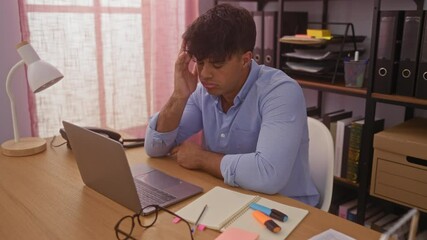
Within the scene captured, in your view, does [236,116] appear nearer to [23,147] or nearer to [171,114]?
[171,114]

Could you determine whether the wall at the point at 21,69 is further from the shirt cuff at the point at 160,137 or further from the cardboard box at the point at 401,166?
the shirt cuff at the point at 160,137

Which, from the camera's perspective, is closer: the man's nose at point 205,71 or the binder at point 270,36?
the man's nose at point 205,71

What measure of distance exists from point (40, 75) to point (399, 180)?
5.10ft

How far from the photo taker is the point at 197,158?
51.9 inches

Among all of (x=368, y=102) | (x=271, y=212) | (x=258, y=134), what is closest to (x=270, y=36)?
(x=368, y=102)

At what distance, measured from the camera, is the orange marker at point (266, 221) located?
927 millimetres

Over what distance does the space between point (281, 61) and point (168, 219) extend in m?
1.51

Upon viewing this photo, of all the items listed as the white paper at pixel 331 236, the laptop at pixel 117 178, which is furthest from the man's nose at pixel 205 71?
the white paper at pixel 331 236

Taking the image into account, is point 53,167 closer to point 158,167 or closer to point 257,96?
point 158,167

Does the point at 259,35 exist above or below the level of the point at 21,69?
above

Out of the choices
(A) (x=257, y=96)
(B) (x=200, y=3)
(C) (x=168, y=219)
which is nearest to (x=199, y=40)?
(A) (x=257, y=96)

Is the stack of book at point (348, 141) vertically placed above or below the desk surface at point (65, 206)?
below

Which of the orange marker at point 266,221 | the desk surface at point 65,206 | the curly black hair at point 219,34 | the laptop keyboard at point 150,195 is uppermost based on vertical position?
the curly black hair at point 219,34

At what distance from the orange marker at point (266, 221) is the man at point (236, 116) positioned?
0.15 m
